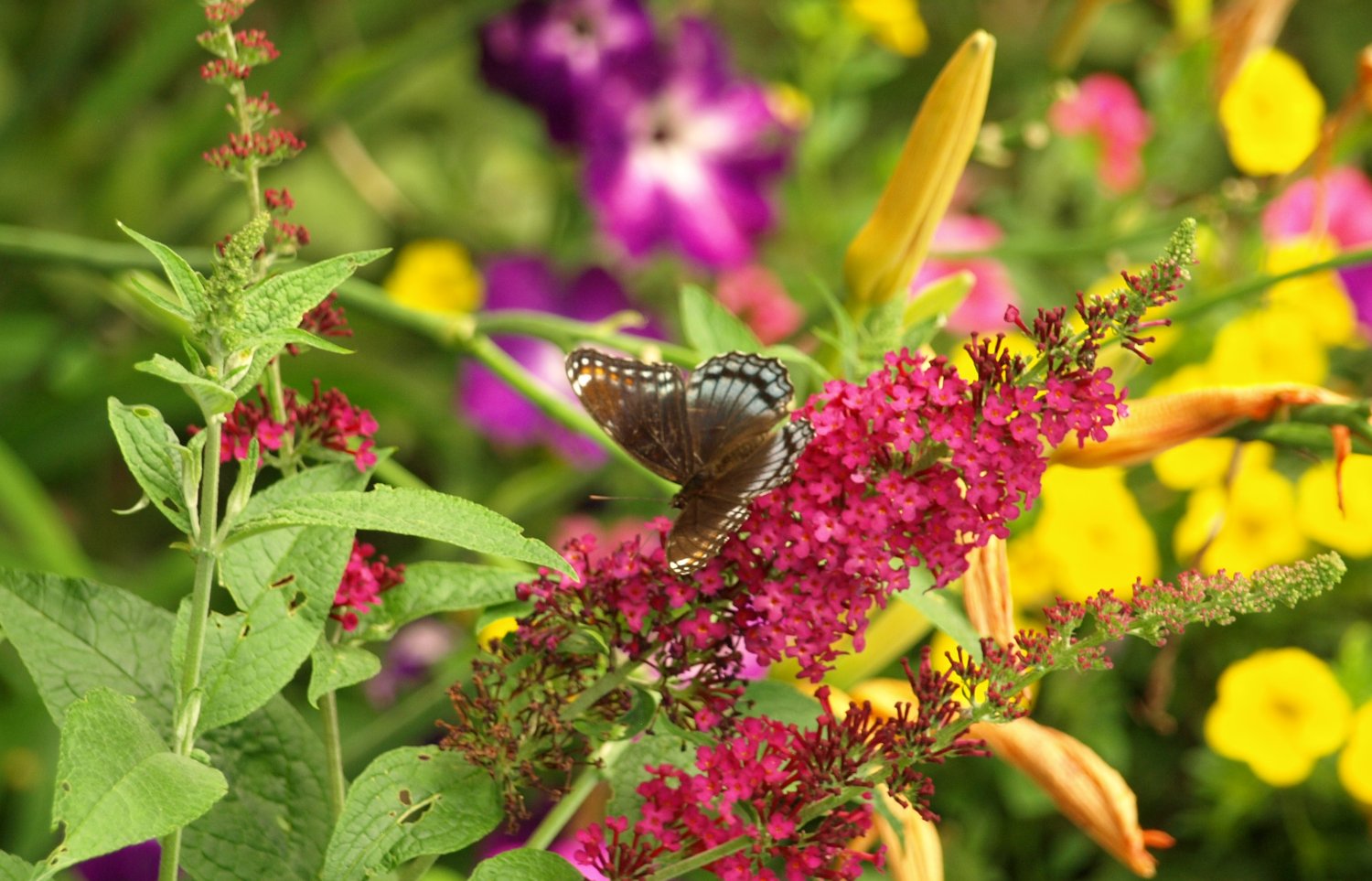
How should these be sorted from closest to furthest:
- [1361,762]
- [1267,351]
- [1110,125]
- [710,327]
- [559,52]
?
[710,327] → [1361,762] → [1267,351] → [559,52] → [1110,125]

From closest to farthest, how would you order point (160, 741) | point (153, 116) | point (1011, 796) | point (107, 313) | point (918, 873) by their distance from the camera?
point (160, 741) → point (918, 873) → point (1011, 796) → point (107, 313) → point (153, 116)

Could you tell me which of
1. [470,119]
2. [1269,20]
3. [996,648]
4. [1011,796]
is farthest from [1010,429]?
[470,119]

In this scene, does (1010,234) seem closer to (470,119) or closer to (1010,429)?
(470,119)

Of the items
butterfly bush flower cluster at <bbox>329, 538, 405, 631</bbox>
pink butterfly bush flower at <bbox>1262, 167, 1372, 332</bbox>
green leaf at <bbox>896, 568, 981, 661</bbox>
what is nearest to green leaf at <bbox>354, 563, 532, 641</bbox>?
butterfly bush flower cluster at <bbox>329, 538, 405, 631</bbox>

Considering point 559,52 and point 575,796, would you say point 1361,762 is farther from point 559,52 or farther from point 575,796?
point 559,52

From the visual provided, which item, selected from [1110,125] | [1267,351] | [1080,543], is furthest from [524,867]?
[1110,125]

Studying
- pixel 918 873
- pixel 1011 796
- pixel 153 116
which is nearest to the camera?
pixel 918 873

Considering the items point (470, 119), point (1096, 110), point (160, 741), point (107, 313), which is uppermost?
point (470, 119)
